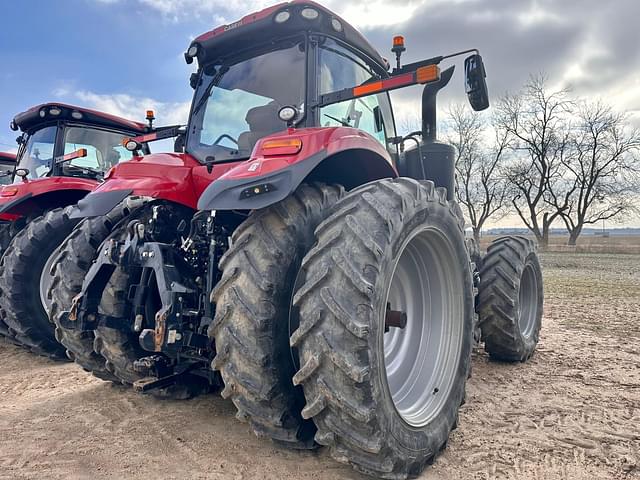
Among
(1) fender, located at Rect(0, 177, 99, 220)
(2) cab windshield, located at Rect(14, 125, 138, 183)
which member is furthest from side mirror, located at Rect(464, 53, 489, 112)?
(2) cab windshield, located at Rect(14, 125, 138, 183)

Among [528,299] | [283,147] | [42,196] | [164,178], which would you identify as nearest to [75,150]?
[42,196]

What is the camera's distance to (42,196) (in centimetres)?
491

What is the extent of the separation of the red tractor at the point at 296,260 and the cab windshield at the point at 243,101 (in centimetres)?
1

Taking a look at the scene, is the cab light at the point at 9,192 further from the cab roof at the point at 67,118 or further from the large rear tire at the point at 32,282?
the cab roof at the point at 67,118

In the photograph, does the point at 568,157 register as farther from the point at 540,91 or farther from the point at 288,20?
the point at 288,20

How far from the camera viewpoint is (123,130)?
618 centimetres

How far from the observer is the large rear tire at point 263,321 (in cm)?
199

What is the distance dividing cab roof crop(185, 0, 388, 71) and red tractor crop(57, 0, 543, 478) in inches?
0.4

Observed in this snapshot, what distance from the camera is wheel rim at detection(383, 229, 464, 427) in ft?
8.75

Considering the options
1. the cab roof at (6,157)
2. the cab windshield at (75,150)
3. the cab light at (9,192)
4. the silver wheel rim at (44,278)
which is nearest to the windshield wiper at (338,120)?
the silver wheel rim at (44,278)

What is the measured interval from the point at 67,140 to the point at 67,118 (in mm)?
272

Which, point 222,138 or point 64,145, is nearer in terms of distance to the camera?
point 222,138

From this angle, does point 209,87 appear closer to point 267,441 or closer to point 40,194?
point 267,441

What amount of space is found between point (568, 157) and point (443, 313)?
31.1 meters
